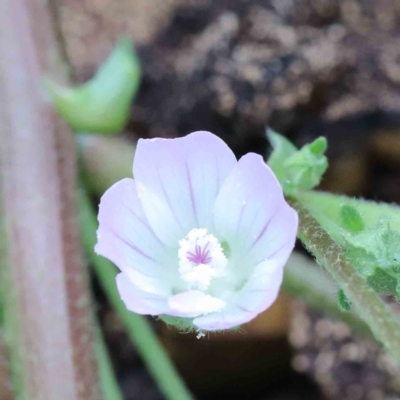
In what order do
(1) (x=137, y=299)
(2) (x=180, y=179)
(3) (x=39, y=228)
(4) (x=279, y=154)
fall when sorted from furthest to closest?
(3) (x=39, y=228) < (4) (x=279, y=154) < (2) (x=180, y=179) < (1) (x=137, y=299)

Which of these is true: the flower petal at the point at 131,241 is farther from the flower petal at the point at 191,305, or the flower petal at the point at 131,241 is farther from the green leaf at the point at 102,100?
the green leaf at the point at 102,100

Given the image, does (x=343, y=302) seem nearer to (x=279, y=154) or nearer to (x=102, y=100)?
(x=279, y=154)

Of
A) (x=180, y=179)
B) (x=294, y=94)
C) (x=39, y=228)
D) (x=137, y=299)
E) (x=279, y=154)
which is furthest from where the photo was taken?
(x=294, y=94)

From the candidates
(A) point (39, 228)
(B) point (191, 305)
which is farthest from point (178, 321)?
(A) point (39, 228)

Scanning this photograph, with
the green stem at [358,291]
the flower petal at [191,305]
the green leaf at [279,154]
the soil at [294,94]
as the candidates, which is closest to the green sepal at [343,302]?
the green stem at [358,291]

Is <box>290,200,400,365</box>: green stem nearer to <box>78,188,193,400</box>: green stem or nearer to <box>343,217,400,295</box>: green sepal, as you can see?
<box>343,217,400,295</box>: green sepal

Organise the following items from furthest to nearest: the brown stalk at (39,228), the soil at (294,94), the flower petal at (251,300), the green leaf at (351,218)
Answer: the soil at (294,94), the brown stalk at (39,228), the green leaf at (351,218), the flower petal at (251,300)

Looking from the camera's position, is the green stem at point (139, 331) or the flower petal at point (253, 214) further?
the green stem at point (139, 331)
